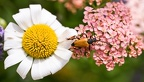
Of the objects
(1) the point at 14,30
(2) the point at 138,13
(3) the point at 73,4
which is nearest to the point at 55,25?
(1) the point at 14,30

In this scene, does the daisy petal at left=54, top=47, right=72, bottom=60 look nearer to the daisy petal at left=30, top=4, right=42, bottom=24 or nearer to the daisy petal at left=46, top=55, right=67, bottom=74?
the daisy petal at left=46, top=55, right=67, bottom=74

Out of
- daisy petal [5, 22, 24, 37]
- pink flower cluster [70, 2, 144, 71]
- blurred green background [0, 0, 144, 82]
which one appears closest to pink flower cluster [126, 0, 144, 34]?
blurred green background [0, 0, 144, 82]

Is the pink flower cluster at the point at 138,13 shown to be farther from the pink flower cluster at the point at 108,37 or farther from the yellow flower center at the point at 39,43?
the yellow flower center at the point at 39,43

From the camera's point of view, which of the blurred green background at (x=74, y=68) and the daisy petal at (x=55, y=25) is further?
the blurred green background at (x=74, y=68)

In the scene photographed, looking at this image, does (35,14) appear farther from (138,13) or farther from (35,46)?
(138,13)

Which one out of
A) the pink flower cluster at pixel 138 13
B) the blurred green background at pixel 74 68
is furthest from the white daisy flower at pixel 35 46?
the pink flower cluster at pixel 138 13
